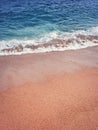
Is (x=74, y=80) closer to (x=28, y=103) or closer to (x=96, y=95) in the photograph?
(x=96, y=95)

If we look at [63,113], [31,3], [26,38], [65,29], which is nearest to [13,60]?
[26,38]

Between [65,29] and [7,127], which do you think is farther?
[65,29]

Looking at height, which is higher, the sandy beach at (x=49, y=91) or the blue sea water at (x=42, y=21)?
the blue sea water at (x=42, y=21)

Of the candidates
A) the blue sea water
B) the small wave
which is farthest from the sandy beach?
the blue sea water

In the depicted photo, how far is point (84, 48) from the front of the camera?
9.63 metres

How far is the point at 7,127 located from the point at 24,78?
2.20m

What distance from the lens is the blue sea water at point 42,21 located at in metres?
10.7

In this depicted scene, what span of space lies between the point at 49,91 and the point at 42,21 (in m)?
7.16

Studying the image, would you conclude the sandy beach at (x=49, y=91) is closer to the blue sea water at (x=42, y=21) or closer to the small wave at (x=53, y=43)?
the small wave at (x=53, y=43)

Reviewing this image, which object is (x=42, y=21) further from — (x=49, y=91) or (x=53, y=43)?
(x=49, y=91)

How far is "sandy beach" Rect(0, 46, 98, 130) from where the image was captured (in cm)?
552

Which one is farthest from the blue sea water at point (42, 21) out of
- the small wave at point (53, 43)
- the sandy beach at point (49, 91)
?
the sandy beach at point (49, 91)

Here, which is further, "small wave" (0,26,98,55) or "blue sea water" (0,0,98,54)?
"blue sea water" (0,0,98,54)

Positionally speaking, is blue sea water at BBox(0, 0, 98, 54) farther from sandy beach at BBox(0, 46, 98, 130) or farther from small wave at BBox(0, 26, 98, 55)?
sandy beach at BBox(0, 46, 98, 130)
